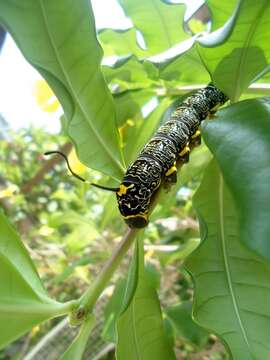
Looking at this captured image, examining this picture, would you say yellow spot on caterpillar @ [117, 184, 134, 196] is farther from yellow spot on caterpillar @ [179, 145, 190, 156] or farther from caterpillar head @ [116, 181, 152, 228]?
yellow spot on caterpillar @ [179, 145, 190, 156]

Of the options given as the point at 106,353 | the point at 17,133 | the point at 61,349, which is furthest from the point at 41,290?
the point at 17,133

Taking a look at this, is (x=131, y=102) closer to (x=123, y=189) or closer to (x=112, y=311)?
(x=123, y=189)

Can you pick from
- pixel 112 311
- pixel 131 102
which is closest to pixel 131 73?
pixel 131 102

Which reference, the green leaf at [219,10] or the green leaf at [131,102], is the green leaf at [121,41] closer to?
the green leaf at [131,102]

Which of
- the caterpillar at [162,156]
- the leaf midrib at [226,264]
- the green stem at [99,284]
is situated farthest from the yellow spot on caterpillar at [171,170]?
the green stem at [99,284]

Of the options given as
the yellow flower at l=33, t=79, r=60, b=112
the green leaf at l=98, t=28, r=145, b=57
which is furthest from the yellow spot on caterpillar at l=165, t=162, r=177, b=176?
the yellow flower at l=33, t=79, r=60, b=112
